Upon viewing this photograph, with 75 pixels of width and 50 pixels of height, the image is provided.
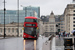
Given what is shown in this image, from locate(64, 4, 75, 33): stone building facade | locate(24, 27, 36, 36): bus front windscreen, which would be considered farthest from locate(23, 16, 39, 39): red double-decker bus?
locate(64, 4, 75, 33): stone building facade

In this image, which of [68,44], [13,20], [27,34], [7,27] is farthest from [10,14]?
[68,44]

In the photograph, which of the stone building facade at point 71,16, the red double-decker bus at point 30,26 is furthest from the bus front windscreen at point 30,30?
the stone building facade at point 71,16

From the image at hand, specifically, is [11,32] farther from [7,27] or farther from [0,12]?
[0,12]

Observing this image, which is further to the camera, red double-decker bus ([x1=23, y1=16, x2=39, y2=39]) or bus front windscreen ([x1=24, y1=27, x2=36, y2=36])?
bus front windscreen ([x1=24, y1=27, x2=36, y2=36])

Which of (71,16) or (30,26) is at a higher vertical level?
(71,16)

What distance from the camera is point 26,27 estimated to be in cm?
3400

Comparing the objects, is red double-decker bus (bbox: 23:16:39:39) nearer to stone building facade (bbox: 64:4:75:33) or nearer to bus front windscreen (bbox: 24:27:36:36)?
bus front windscreen (bbox: 24:27:36:36)

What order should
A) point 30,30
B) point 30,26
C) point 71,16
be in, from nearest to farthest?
point 30,26, point 30,30, point 71,16

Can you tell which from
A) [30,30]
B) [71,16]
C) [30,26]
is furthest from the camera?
[71,16]

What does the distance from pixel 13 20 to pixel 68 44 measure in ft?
408

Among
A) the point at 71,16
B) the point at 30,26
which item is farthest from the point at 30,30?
the point at 71,16

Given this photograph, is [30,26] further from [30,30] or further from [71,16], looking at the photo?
[71,16]

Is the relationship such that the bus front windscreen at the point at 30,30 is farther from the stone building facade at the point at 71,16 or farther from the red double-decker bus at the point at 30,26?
the stone building facade at the point at 71,16

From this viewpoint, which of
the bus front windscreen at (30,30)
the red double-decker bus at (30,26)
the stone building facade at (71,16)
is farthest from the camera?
the stone building facade at (71,16)
